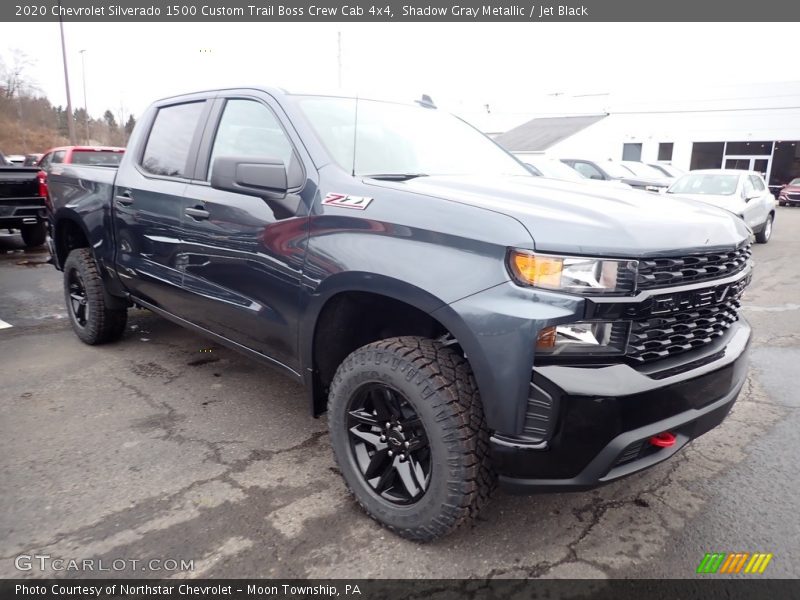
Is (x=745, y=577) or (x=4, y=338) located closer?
(x=745, y=577)

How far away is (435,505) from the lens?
213 cm

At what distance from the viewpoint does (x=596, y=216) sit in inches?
79.4

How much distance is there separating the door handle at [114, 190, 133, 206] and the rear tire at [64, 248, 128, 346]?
0.77 meters

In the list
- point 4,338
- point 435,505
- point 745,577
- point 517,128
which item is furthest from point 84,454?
point 517,128

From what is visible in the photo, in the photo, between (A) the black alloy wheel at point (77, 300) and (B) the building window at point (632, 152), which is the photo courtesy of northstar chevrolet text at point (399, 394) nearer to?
(A) the black alloy wheel at point (77, 300)

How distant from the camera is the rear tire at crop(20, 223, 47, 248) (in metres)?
9.58

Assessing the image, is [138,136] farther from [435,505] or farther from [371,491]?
[435,505]

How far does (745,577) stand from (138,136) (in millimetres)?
4287

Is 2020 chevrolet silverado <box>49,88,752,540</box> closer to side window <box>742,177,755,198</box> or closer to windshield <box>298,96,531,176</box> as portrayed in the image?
windshield <box>298,96,531,176</box>

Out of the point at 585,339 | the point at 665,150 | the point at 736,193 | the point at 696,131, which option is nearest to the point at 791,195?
the point at 696,131

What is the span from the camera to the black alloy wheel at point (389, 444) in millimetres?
2244

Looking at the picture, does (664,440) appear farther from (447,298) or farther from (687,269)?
(447,298)

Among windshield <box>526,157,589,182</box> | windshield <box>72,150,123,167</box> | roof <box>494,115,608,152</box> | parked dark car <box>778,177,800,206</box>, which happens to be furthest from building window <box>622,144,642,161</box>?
windshield <box>72,150,123,167</box>

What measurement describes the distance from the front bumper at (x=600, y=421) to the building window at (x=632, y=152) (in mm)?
35175
